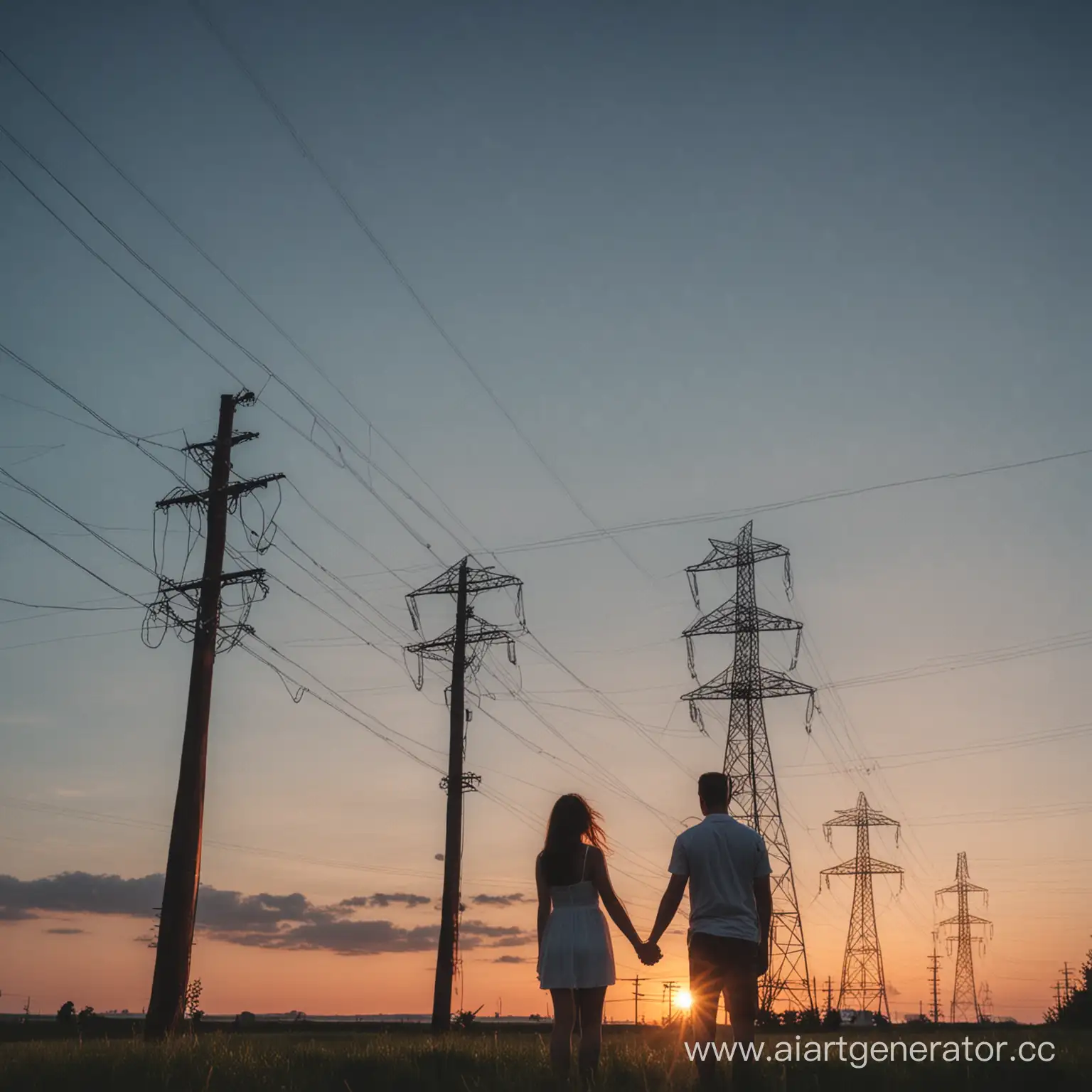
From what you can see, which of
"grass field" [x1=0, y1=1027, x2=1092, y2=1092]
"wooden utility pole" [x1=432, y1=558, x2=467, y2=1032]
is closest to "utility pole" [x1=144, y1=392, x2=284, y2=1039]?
"grass field" [x1=0, y1=1027, x2=1092, y2=1092]

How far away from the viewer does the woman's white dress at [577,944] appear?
8203mm

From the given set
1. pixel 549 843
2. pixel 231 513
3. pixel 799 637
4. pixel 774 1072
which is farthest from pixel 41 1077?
pixel 799 637

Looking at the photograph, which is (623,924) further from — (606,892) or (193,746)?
(193,746)

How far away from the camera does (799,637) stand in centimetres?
3903

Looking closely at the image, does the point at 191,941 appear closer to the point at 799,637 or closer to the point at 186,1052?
the point at 186,1052

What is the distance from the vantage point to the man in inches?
330

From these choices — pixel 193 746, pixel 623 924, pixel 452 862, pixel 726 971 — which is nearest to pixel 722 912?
pixel 726 971

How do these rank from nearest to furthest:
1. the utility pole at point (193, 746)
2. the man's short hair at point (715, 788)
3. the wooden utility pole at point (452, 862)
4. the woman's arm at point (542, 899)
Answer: the woman's arm at point (542, 899) < the man's short hair at point (715, 788) < the utility pole at point (193, 746) < the wooden utility pole at point (452, 862)

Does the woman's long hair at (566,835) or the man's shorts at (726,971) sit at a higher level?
the woman's long hair at (566,835)

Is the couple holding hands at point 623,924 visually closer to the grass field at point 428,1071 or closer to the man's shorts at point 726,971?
the man's shorts at point 726,971

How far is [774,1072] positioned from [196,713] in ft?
43.3

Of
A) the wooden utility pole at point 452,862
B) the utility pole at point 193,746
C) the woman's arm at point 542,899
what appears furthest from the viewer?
the wooden utility pole at point 452,862

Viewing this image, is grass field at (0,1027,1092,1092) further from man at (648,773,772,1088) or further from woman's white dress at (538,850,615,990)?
woman's white dress at (538,850,615,990)

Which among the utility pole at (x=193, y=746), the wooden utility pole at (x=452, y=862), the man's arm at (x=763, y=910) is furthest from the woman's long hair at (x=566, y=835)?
the wooden utility pole at (x=452, y=862)
